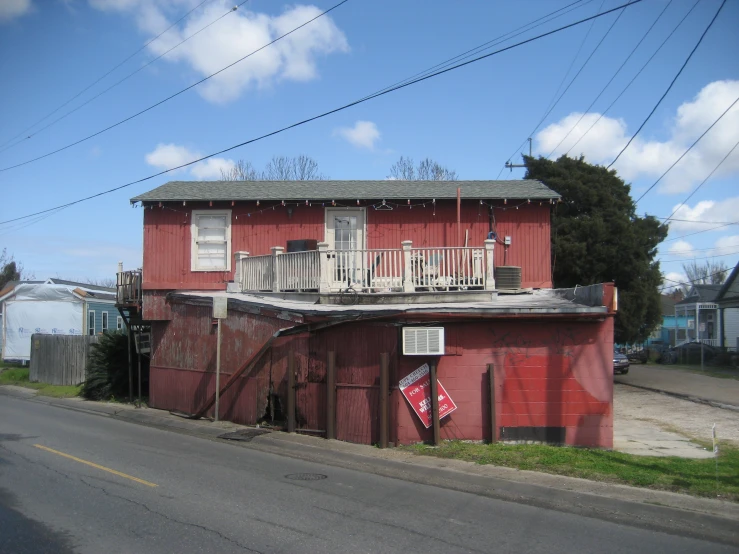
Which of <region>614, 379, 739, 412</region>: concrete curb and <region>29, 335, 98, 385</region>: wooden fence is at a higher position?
<region>29, 335, 98, 385</region>: wooden fence

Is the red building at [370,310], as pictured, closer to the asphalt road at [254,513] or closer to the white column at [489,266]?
the white column at [489,266]

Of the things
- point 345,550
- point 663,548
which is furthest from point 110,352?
point 663,548

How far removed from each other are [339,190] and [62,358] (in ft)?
49.5

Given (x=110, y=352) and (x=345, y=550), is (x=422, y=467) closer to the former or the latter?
(x=345, y=550)

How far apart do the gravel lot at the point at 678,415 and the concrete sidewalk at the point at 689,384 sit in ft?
2.37

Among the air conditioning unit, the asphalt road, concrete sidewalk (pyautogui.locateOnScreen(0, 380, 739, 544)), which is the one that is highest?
the air conditioning unit

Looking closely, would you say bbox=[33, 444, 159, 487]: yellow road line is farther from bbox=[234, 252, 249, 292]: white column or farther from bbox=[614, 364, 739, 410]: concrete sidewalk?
bbox=[614, 364, 739, 410]: concrete sidewalk

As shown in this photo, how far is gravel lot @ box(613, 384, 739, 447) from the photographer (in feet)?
46.8

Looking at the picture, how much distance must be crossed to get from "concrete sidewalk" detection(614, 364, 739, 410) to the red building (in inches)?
289

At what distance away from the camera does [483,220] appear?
18844mm

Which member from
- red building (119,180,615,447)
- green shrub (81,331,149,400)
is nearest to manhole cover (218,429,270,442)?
red building (119,180,615,447)

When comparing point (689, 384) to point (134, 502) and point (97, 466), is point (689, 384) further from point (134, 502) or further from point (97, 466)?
point (134, 502)

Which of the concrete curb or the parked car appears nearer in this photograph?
the concrete curb

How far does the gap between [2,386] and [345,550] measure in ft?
87.1
